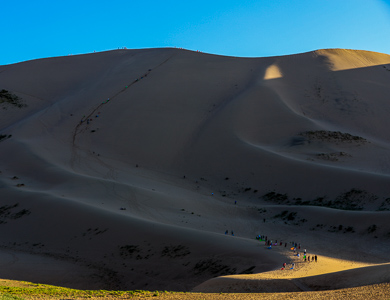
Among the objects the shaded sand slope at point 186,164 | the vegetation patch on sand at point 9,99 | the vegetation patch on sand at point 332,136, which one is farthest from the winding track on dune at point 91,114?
the vegetation patch on sand at point 332,136

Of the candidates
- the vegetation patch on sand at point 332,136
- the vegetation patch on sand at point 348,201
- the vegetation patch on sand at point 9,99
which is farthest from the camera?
the vegetation patch on sand at point 9,99

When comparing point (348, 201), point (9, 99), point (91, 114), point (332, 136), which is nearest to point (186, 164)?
point (332, 136)

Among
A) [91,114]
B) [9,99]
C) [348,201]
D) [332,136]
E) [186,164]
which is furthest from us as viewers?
[9,99]

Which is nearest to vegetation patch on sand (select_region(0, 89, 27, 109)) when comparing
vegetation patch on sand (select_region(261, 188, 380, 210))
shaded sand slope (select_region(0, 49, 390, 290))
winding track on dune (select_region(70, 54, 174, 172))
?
shaded sand slope (select_region(0, 49, 390, 290))

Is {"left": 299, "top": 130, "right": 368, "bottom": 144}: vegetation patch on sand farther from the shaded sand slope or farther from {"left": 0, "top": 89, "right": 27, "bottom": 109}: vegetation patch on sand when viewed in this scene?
{"left": 0, "top": 89, "right": 27, "bottom": 109}: vegetation patch on sand

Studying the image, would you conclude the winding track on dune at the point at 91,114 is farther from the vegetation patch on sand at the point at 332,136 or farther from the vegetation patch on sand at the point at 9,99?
the vegetation patch on sand at the point at 332,136

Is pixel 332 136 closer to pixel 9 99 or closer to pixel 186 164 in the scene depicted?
pixel 186 164

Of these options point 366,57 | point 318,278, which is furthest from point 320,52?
point 318,278

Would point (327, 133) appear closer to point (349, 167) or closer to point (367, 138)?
point (367, 138)

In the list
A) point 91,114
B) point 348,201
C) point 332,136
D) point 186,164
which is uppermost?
point 91,114
